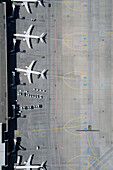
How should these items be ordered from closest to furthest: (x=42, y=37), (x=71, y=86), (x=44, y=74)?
1. (x=42, y=37)
2. (x=44, y=74)
3. (x=71, y=86)

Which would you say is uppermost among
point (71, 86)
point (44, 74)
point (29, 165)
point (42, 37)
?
point (42, 37)

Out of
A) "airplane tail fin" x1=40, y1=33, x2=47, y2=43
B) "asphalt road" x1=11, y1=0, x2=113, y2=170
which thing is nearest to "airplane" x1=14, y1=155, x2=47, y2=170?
"asphalt road" x1=11, y1=0, x2=113, y2=170

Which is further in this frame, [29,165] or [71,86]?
[71,86]

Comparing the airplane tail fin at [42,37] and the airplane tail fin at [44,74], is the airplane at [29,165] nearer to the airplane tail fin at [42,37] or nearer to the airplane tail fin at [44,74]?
the airplane tail fin at [44,74]

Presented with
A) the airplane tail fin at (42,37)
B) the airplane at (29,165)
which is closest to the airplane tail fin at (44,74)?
the airplane tail fin at (42,37)

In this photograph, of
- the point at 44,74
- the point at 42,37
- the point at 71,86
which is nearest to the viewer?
the point at 42,37

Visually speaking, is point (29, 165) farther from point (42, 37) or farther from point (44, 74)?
point (42, 37)

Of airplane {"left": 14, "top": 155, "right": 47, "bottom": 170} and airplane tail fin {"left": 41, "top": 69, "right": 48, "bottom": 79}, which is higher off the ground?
airplane tail fin {"left": 41, "top": 69, "right": 48, "bottom": 79}

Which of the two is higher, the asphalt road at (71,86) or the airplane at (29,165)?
the asphalt road at (71,86)

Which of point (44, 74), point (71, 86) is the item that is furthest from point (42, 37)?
point (71, 86)

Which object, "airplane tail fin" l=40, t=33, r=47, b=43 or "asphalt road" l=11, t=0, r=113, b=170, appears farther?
"asphalt road" l=11, t=0, r=113, b=170

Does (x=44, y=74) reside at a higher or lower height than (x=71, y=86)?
higher

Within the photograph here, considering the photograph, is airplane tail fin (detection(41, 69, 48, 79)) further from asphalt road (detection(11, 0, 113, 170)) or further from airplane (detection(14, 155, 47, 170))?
airplane (detection(14, 155, 47, 170))

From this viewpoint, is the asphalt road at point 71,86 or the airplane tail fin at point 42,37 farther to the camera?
the asphalt road at point 71,86
